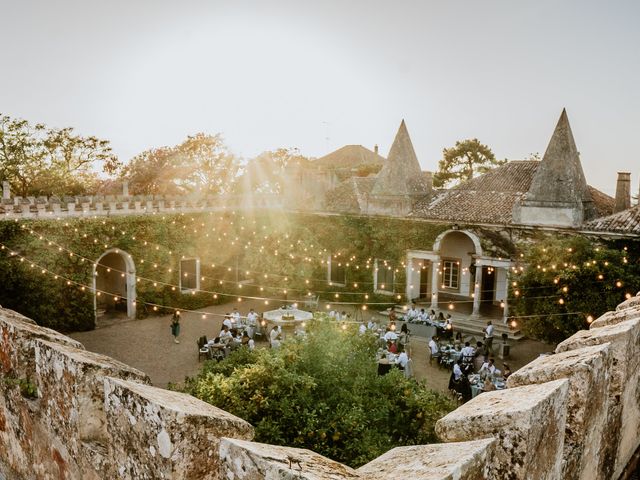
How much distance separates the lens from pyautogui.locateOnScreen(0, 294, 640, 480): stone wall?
4.38 ft

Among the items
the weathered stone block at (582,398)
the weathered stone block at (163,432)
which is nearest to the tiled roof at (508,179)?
the weathered stone block at (582,398)

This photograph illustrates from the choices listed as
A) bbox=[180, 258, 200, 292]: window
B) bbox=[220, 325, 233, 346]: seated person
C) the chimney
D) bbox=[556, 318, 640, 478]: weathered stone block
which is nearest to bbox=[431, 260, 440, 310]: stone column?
the chimney

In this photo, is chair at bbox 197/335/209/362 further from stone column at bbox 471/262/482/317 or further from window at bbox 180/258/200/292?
stone column at bbox 471/262/482/317

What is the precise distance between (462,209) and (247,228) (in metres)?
11.5

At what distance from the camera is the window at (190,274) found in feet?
76.0

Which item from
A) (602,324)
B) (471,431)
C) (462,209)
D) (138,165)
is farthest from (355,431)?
(138,165)

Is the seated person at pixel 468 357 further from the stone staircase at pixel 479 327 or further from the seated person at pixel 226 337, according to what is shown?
the seated person at pixel 226 337

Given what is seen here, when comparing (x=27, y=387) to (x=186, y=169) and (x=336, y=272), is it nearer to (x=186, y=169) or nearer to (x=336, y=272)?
(x=336, y=272)

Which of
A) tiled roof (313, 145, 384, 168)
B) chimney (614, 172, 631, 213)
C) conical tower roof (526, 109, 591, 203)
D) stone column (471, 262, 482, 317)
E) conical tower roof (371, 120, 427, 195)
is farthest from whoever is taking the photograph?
tiled roof (313, 145, 384, 168)

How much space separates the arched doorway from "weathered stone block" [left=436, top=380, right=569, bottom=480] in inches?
795

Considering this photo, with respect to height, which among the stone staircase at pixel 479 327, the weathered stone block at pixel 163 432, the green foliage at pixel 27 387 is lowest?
the stone staircase at pixel 479 327

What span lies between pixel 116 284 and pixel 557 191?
20796mm

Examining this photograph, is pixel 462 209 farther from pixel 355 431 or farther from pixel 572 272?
pixel 355 431

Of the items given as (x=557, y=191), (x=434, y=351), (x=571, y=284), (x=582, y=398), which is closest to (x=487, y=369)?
(x=434, y=351)
